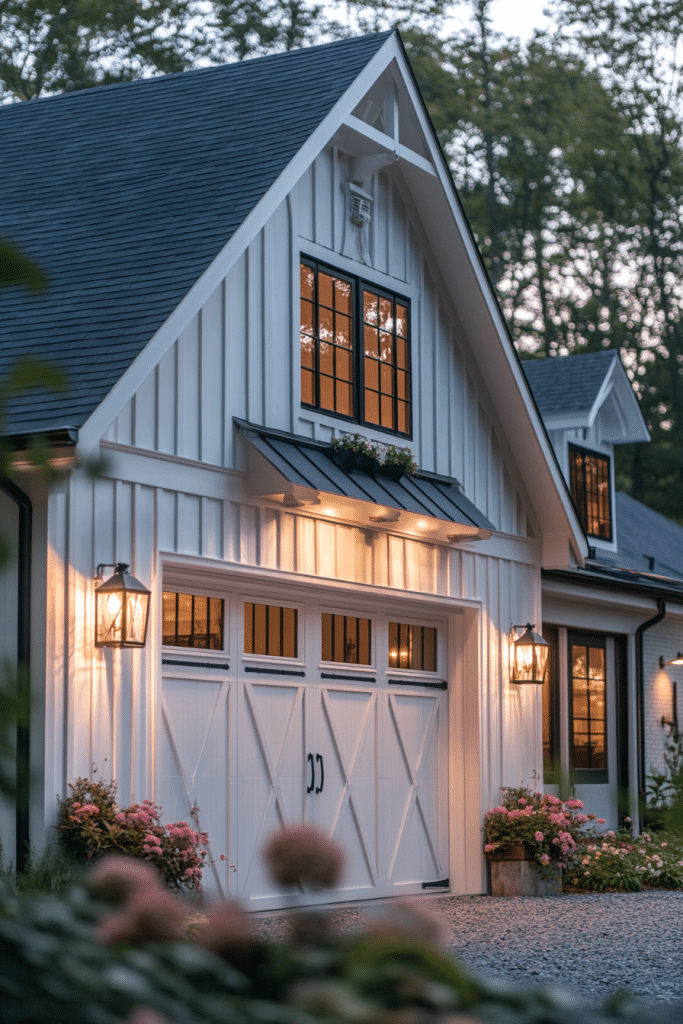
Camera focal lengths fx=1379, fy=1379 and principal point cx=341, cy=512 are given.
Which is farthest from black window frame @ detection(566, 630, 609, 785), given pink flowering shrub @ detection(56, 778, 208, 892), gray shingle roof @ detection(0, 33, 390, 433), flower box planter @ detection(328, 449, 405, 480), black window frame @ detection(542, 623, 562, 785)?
pink flowering shrub @ detection(56, 778, 208, 892)

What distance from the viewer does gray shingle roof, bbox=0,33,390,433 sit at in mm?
8602

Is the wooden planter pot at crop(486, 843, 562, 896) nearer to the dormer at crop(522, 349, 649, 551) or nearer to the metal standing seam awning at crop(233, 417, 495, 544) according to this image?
the metal standing seam awning at crop(233, 417, 495, 544)

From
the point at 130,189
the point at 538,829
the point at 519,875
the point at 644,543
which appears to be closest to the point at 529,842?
the point at 538,829

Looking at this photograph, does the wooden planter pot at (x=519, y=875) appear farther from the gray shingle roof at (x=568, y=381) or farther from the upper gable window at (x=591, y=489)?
the gray shingle roof at (x=568, y=381)

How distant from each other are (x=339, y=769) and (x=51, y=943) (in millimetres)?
8862

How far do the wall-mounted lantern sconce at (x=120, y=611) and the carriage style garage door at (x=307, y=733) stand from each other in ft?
3.11

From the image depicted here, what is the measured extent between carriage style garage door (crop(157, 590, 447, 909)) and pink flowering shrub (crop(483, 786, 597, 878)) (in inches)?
18.0

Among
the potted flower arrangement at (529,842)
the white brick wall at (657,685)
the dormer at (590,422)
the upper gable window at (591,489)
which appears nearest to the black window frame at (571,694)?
the white brick wall at (657,685)

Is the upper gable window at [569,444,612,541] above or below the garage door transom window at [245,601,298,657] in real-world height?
above

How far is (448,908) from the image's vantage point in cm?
1062

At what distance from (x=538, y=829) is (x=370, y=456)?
364 cm

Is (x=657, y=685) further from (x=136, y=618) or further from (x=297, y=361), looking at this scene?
(x=136, y=618)

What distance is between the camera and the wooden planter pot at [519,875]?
11.6 meters

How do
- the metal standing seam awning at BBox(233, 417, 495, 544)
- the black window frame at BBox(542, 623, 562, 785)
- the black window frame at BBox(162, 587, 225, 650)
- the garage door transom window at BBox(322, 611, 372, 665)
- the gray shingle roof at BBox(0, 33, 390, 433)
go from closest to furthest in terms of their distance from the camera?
the gray shingle roof at BBox(0, 33, 390, 433)
the black window frame at BBox(162, 587, 225, 650)
the metal standing seam awning at BBox(233, 417, 495, 544)
the garage door transom window at BBox(322, 611, 372, 665)
the black window frame at BBox(542, 623, 562, 785)
